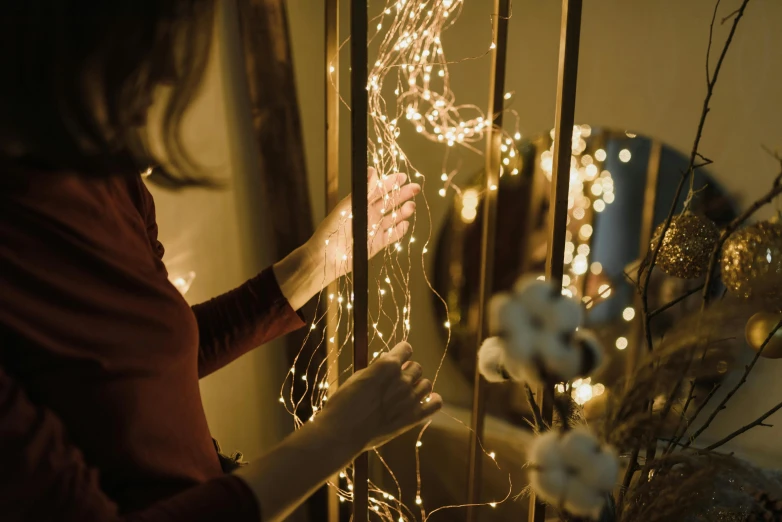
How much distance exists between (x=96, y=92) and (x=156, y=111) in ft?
0.33

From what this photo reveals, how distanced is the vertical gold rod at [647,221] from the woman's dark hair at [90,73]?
99cm

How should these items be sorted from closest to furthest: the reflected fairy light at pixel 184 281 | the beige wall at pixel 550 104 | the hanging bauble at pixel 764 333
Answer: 1. the hanging bauble at pixel 764 333
2. the reflected fairy light at pixel 184 281
3. the beige wall at pixel 550 104

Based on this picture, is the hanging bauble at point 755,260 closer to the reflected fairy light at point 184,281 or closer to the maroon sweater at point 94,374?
the maroon sweater at point 94,374

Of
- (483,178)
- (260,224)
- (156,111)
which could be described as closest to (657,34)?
(483,178)

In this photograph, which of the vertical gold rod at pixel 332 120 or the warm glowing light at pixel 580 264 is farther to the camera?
the warm glowing light at pixel 580 264

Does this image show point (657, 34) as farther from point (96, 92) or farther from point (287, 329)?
point (96, 92)

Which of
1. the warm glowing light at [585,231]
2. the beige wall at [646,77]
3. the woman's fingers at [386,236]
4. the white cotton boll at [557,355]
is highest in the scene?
the beige wall at [646,77]

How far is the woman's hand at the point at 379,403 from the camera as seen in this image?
0.57 meters

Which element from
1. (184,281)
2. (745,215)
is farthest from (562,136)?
(184,281)

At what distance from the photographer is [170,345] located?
57 centimetres

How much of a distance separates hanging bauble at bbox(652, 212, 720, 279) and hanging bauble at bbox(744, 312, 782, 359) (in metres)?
0.10

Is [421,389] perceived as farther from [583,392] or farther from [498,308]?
[583,392]

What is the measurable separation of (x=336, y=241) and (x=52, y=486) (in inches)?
17.4

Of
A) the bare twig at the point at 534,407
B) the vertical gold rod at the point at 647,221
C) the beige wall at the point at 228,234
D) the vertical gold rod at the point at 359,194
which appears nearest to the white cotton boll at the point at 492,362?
the bare twig at the point at 534,407
